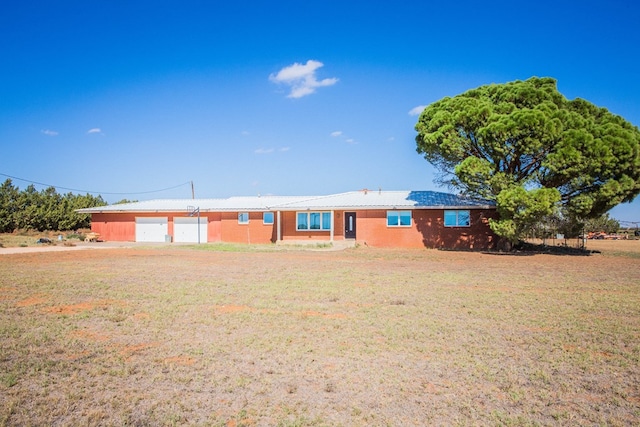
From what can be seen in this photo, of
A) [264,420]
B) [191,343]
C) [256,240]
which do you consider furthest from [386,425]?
[256,240]

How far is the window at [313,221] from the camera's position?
94.0 feet

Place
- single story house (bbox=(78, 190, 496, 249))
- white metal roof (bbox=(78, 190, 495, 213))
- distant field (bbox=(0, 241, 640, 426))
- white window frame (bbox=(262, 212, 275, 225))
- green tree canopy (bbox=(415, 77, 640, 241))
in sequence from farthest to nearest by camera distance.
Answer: white window frame (bbox=(262, 212, 275, 225))
white metal roof (bbox=(78, 190, 495, 213))
single story house (bbox=(78, 190, 496, 249))
green tree canopy (bbox=(415, 77, 640, 241))
distant field (bbox=(0, 241, 640, 426))

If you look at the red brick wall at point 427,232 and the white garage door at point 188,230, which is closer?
the red brick wall at point 427,232

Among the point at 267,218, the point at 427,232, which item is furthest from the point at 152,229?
the point at 427,232

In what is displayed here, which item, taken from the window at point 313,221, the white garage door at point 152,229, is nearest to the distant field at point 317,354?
the window at point 313,221

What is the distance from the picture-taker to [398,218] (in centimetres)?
2680

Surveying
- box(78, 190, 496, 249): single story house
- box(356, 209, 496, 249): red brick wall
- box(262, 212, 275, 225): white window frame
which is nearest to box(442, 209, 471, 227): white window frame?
box(78, 190, 496, 249): single story house

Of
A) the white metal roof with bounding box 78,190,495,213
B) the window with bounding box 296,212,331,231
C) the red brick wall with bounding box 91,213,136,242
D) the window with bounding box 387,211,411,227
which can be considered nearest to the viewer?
the white metal roof with bounding box 78,190,495,213

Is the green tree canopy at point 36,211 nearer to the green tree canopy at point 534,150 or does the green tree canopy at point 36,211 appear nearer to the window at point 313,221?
the window at point 313,221

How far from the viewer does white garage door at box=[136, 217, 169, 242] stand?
3259cm

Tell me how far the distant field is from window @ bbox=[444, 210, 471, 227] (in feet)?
48.0

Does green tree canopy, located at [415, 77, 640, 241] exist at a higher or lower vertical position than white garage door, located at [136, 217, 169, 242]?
higher

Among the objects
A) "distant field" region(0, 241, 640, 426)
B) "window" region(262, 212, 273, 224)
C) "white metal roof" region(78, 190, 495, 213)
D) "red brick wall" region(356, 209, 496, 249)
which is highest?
"white metal roof" region(78, 190, 495, 213)

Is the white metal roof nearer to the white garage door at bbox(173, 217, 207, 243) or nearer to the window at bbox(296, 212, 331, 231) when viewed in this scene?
the window at bbox(296, 212, 331, 231)
